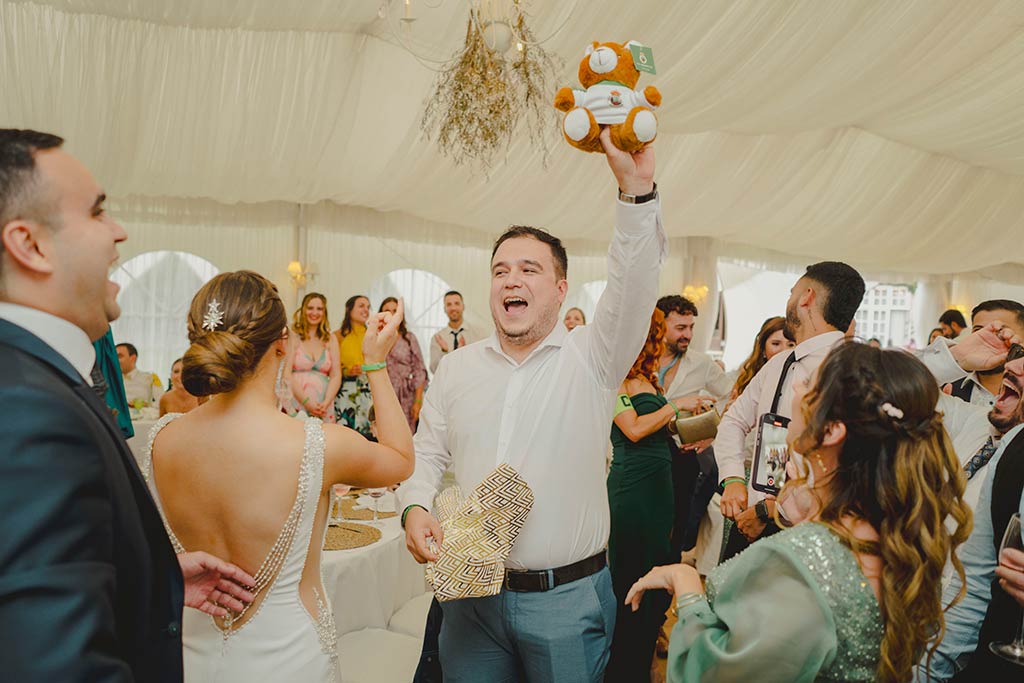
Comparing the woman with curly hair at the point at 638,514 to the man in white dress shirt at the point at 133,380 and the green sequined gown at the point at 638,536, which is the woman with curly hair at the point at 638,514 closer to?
the green sequined gown at the point at 638,536

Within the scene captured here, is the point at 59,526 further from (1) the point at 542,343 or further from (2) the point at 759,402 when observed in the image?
(2) the point at 759,402

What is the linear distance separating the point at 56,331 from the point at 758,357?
371cm

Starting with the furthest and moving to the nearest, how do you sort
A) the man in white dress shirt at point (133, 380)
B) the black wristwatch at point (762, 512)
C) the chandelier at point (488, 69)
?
the man in white dress shirt at point (133, 380), the chandelier at point (488, 69), the black wristwatch at point (762, 512)

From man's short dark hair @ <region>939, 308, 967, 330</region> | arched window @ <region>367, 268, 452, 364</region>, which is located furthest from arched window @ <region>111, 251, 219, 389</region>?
man's short dark hair @ <region>939, 308, 967, 330</region>

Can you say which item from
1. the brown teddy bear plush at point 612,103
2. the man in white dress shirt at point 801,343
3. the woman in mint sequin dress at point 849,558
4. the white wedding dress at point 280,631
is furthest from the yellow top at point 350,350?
the woman in mint sequin dress at point 849,558

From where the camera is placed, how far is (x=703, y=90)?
6121 millimetres

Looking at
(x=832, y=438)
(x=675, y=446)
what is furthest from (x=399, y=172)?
(x=832, y=438)

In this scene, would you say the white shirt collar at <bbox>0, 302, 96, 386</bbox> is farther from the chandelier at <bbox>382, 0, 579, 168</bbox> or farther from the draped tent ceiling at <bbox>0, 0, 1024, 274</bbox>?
the draped tent ceiling at <bbox>0, 0, 1024, 274</bbox>

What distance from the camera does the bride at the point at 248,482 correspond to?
1602 millimetres

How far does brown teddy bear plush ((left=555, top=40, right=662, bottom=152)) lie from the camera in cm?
159

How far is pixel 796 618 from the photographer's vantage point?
1.18 meters

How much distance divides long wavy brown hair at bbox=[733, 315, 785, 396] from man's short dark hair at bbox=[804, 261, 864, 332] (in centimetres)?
136

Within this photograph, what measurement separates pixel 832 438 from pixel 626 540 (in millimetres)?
2129

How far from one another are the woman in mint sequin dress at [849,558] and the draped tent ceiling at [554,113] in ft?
13.8
